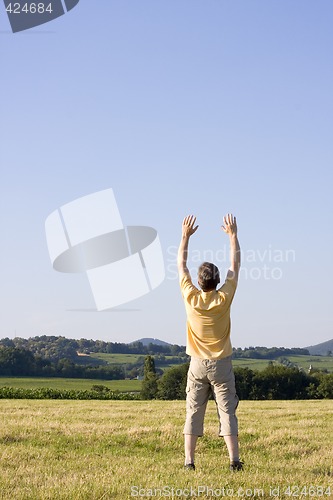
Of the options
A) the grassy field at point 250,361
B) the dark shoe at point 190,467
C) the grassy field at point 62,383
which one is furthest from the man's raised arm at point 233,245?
the grassy field at point 250,361

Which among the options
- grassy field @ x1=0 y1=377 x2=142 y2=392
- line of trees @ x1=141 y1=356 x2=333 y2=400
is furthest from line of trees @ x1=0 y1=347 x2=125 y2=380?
line of trees @ x1=141 y1=356 x2=333 y2=400

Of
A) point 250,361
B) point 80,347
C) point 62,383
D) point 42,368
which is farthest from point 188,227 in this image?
point 80,347

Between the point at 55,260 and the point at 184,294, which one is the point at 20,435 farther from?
the point at 55,260

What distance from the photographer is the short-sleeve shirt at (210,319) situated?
7.99 m

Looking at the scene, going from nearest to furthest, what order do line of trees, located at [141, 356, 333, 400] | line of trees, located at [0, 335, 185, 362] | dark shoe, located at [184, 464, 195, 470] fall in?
dark shoe, located at [184, 464, 195, 470], line of trees, located at [141, 356, 333, 400], line of trees, located at [0, 335, 185, 362]

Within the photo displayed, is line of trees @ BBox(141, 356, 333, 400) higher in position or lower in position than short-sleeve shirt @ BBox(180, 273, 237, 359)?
lower

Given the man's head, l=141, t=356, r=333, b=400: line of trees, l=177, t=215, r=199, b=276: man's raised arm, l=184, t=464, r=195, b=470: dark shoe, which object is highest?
l=177, t=215, r=199, b=276: man's raised arm

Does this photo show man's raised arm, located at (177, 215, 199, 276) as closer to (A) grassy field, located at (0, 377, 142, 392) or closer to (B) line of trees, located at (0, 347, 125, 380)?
(A) grassy field, located at (0, 377, 142, 392)

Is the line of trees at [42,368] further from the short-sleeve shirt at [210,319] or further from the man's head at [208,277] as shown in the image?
the man's head at [208,277]

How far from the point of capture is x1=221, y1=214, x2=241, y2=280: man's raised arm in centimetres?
827

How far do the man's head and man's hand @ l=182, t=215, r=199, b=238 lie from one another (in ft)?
1.89

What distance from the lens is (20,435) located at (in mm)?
11406

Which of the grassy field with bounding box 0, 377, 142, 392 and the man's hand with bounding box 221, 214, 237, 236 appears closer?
the man's hand with bounding box 221, 214, 237, 236

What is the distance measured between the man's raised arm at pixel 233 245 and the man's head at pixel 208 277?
0.18 m
